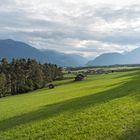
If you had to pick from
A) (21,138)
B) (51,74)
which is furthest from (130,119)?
(51,74)

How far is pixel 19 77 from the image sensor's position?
13025cm

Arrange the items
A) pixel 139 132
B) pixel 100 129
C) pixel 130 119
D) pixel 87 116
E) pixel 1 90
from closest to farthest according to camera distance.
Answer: pixel 139 132
pixel 100 129
pixel 130 119
pixel 87 116
pixel 1 90

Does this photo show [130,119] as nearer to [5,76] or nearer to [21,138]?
[21,138]

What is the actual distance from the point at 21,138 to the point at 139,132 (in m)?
7.51

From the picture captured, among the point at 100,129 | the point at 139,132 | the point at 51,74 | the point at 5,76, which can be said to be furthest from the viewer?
the point at 51,74

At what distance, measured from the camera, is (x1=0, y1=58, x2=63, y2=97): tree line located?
123375mm

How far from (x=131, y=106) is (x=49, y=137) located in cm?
896

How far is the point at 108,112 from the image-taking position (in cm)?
2536

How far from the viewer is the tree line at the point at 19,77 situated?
123 m

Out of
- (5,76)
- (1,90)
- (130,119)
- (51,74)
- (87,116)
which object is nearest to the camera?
(130,119)

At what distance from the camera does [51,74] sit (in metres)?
159

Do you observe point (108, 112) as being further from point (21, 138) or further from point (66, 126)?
point (21, 138)

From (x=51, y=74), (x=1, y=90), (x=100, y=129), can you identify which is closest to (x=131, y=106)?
(x=100, y=129)

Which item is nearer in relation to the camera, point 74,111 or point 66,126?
point 66,126
